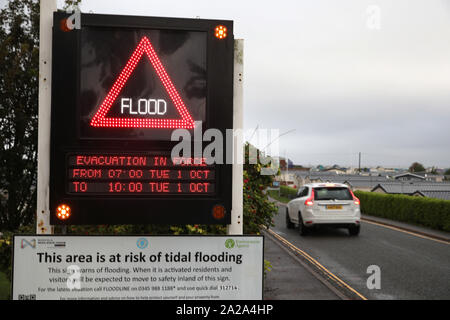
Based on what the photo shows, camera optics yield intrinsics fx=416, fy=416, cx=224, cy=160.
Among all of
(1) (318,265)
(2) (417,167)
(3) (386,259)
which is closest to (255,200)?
(1) (318,265)

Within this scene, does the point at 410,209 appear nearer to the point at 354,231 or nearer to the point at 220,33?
the point at 354,231

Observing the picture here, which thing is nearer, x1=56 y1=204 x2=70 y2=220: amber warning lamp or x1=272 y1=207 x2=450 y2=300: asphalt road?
x1=56 y1=204 x2=70 y2=220: amber warning lamp

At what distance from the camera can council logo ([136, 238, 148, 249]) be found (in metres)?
3.03

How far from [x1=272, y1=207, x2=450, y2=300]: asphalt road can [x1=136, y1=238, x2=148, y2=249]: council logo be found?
18.9 feet

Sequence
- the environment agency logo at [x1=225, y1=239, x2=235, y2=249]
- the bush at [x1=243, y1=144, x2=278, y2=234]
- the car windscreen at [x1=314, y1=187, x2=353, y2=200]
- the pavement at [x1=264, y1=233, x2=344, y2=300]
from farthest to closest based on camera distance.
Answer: the car windscreen at [x1=314, y1=187, x2=353, y2=200], the pavement at [x1=264, y1=233, x2=344, y2=300], the bush at [x1=243, y1=144, x2=278, y2=234], the environment agency logo at [x1=225, y1=239, x2=235, y2=249]

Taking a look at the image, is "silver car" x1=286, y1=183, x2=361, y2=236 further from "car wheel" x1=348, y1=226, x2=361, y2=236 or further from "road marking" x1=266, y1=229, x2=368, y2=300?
"road marking" x1=266, y1=229, x2=368, y2=300

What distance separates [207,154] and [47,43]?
143cm

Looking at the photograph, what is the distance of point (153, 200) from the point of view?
3049 mm

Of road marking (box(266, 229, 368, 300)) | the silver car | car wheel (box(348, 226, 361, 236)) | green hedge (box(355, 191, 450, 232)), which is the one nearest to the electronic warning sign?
road marking (box(266, 229, 368, 300))

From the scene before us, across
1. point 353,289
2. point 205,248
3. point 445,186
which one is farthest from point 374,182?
point 205,248

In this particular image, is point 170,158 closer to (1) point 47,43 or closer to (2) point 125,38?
(2) point 125,38

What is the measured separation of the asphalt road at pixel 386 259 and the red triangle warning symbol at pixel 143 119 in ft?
19.6

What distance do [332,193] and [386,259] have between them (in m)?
4.11

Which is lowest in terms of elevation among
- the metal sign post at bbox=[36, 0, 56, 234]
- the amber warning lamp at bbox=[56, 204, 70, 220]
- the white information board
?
the white information board
